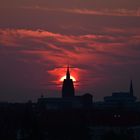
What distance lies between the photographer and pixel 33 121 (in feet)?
160

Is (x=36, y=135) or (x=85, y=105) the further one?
(x=85, y=105)

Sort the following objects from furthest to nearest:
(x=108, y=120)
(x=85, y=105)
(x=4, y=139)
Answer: (x=85, y=105)
(x=108, y=120)
(x=4, y=139)

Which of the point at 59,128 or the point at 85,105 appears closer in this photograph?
the point at 59,128

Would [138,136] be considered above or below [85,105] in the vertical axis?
below

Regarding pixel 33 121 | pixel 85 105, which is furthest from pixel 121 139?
pixel 85 105

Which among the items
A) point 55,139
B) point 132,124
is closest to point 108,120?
point 132,124

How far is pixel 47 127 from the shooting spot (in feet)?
274

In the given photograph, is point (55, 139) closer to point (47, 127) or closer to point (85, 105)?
point (47, 127)

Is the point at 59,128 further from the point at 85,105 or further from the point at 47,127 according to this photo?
the point at 85,105

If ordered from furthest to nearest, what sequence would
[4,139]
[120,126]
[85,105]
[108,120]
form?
[85,105] → [108,120] → [120,126] → [4,139]

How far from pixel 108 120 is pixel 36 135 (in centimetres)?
5954

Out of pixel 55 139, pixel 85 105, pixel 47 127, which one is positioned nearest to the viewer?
pixel 55 139

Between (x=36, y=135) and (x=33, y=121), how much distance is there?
4.69 feet

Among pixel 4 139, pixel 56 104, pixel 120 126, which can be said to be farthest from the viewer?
pixel 56 104
